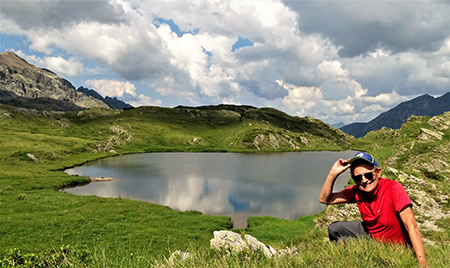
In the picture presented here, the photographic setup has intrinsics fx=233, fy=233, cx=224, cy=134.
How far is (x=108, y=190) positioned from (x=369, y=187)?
5911 centimetres

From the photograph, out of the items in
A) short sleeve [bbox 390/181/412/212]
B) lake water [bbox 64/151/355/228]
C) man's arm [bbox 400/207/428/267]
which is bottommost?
lake water [bbox 64/151/355/228]

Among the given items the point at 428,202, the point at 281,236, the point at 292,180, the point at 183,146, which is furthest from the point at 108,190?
the point at 183,146

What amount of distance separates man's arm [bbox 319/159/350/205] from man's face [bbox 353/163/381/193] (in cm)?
34

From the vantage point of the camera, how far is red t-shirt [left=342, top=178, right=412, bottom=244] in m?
6.08

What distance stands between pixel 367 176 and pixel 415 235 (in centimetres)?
165

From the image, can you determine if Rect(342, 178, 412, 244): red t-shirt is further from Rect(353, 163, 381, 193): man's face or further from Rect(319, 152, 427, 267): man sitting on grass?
Rect(353, 163, 381, 193): man's face

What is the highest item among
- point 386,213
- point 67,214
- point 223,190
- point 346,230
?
point 386,213

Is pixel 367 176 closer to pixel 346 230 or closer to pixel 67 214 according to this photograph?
pixel 346 230

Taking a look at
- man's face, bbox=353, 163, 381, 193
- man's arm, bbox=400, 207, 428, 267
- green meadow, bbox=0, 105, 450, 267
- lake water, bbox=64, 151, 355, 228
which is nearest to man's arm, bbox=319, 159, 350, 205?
man's face, bbox=353, 163, 381, 193

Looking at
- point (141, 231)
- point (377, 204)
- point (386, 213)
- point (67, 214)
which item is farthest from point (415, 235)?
point (67, 214)

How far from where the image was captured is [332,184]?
6.97 meters

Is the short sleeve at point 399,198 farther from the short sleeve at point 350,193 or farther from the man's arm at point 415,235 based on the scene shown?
the short sleeve at point 350,193

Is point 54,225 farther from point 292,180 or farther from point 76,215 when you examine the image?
point 292,180

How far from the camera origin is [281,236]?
28.3m
